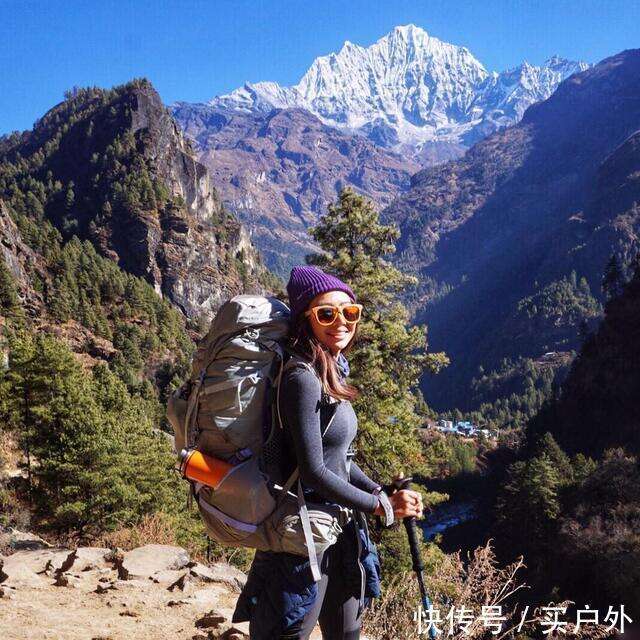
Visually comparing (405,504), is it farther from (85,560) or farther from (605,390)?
(605,390)

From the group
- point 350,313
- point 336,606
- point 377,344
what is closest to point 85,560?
point 336,606

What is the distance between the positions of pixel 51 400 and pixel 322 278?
18402 mm

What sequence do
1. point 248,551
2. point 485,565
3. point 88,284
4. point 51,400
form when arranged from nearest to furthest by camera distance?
point 485,565 < point 248,551 < point 51,400 < point 88,284

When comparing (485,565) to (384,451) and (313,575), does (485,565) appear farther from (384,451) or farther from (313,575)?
(384,451)

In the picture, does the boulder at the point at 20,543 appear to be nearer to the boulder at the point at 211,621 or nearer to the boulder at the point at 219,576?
the boulder at the point at 219,576

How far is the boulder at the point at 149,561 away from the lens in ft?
21.2

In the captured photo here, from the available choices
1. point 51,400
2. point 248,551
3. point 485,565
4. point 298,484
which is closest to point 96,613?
point 485,565

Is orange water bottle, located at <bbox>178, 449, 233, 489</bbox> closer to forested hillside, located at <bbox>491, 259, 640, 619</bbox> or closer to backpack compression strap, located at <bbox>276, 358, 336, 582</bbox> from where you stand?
backpack compression strap, located at <bbox>276, 358, 336, 582</bbox>

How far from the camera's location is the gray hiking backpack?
94.8 inches

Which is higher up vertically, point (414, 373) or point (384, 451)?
point (414, 373)

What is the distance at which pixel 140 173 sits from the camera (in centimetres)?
12319

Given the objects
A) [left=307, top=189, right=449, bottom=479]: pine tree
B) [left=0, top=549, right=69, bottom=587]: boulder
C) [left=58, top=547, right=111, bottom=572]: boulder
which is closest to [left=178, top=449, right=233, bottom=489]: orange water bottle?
[left=0, top=549, right=69, bottom=587]: boulder

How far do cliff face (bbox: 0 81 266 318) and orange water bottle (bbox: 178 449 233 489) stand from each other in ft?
365

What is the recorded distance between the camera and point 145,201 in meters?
116
